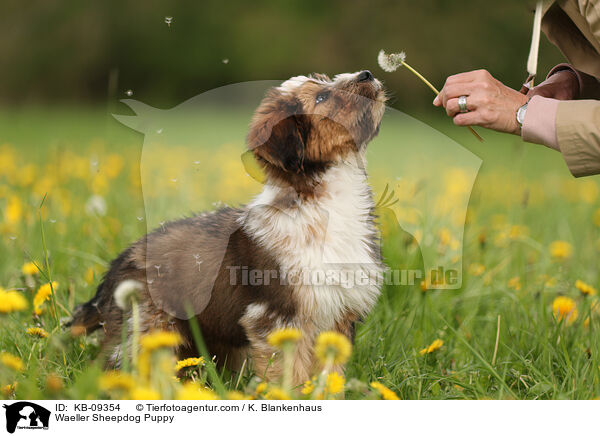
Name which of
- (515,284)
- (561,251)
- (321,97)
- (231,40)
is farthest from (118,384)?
(231,40)

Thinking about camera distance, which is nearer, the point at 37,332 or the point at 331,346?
the point at 331,346

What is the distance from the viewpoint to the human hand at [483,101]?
2.18 metres

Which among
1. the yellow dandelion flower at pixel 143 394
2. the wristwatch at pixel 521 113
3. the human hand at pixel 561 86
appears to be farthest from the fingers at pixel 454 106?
the yellow dandelion flower at pixel 143 394

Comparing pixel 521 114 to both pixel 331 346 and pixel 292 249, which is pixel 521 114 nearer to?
pixel 292 249

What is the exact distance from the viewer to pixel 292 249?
2252mm

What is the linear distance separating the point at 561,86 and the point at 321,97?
98cm

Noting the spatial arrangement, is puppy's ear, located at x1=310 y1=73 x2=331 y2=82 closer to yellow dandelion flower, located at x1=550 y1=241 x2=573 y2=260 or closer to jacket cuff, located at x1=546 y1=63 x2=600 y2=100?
jacket cuff, located at x1=546 y1=63 x2=600 y2=100

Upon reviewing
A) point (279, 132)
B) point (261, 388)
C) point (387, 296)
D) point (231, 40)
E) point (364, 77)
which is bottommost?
point (261, 388)

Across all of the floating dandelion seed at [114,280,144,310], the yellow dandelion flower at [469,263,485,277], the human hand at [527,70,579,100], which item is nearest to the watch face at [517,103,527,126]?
the human hand at [527,70,579,100]

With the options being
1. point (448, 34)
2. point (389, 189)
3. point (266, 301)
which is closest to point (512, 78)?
point (389, 189)

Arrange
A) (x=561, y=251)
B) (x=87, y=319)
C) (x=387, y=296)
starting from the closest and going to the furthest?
(x=87, y=319), (x=387, y=296), (x=561, y=251)

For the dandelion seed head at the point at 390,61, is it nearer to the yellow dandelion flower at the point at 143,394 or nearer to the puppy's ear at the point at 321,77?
the puppy's ear at the point at 321,77

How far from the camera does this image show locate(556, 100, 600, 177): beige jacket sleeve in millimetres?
2059
